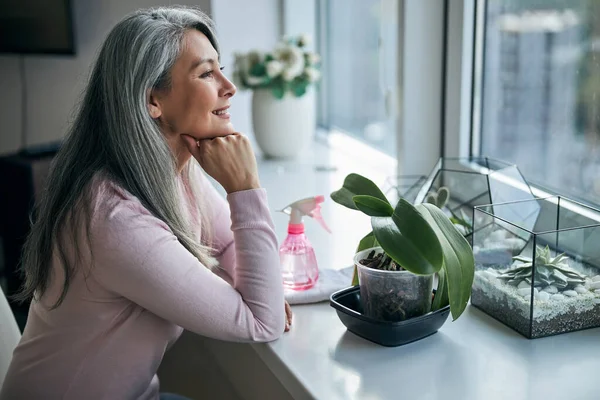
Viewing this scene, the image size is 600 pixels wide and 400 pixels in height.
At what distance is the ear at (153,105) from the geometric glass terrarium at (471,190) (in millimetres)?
463

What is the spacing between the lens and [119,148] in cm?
112

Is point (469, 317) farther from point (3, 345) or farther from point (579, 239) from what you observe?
point (3, 345)

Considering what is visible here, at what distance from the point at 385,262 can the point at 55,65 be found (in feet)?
7.33

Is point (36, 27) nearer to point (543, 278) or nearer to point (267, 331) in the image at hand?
point (267, 331)

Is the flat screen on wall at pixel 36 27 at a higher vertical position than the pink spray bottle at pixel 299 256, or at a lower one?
higher

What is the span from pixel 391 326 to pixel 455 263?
135 mm

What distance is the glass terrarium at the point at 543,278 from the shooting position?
1.05 meters

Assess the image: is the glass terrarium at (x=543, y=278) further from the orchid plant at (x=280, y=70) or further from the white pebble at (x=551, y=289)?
the orchid plant at (x=280, y=70)

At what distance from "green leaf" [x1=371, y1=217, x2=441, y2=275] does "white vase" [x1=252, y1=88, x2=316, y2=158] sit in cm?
122

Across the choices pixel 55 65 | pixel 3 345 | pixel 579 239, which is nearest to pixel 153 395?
pixel 3 345

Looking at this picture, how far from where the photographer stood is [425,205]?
3.36 feet

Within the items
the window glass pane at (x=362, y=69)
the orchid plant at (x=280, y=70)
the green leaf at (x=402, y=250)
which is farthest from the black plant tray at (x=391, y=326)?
the orchid plant at (x=280, y=70)

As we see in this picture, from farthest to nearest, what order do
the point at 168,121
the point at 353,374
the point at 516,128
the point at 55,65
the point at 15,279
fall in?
the point at 55,65
the point at 15,279
the point at 516,128
the point at 168,121
the point at 353,374

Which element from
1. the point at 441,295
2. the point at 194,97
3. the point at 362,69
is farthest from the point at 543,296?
the point at 362,69
